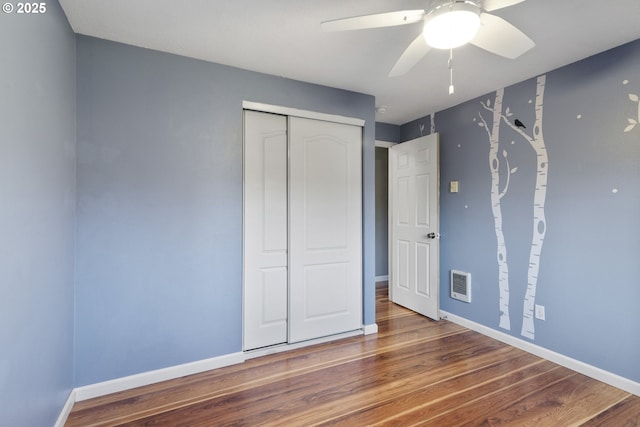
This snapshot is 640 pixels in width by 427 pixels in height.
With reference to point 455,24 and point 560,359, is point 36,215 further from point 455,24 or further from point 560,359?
point 560,359

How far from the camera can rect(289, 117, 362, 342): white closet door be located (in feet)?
8.97

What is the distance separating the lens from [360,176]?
119 inches

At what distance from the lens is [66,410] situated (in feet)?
5.92

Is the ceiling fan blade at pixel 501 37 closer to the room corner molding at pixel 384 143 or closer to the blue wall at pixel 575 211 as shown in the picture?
the blue wall at pixel 575 211

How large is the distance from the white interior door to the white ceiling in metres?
0.96

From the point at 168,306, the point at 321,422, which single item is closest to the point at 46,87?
the point at 168,306

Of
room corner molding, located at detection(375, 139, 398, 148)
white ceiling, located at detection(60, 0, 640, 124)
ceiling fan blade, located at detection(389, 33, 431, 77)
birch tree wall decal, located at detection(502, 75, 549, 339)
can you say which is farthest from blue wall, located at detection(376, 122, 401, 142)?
ceiling fan blade, located at detection(389, 33, 431, 77)

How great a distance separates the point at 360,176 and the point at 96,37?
7.52 feet

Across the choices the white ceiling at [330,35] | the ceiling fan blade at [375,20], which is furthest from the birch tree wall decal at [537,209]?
the ceiling fan blade at [375,20]

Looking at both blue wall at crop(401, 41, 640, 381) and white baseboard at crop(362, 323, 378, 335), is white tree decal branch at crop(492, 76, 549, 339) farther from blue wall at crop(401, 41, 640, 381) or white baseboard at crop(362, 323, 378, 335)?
white baseboard at crop(362, 323, 378, 335)

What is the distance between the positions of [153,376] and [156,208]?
3.95ft

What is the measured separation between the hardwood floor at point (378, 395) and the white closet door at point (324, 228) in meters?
0.34

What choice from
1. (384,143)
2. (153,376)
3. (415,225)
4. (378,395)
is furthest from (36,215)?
(384,143)

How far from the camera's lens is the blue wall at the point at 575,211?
6.90 ft
